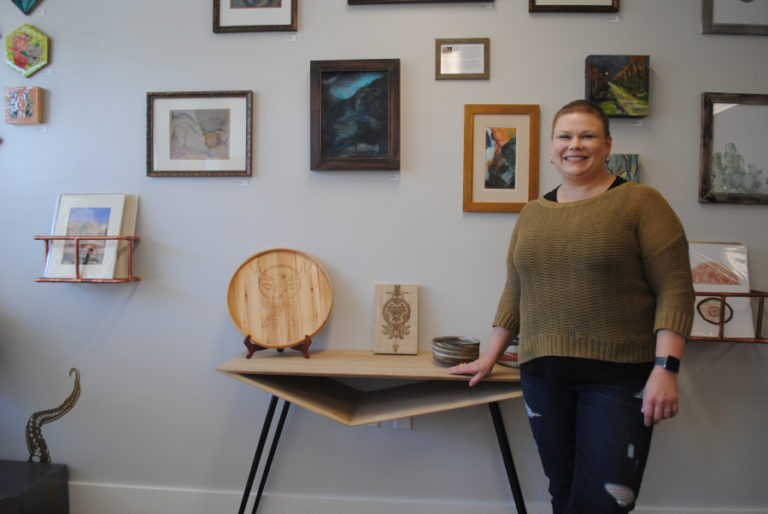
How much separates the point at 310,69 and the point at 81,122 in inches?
44.9

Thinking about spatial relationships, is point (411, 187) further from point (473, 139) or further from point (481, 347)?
point (481, 347)

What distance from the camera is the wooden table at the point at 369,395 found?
5.21 ft

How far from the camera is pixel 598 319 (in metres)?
1.19

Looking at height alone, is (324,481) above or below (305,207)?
below

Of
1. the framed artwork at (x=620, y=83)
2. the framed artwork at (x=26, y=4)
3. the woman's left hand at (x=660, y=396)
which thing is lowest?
the woman's left hand at (x=660, y=396)

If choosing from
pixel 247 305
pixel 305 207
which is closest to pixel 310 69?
pixel 305 207

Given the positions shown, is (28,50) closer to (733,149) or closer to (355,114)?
(355,114)

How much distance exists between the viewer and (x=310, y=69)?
1935 mm

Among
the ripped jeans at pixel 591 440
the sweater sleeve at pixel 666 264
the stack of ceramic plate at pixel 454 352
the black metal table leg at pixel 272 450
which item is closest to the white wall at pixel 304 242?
the black metal table leg at pixel 272 450

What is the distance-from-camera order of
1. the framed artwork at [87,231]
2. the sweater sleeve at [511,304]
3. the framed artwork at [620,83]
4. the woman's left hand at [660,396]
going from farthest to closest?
the framed artwork at [87,231] → the framed artwork at [620,83] → the sweater sleeve at [511,304] → the woman's left hand at [660,396]

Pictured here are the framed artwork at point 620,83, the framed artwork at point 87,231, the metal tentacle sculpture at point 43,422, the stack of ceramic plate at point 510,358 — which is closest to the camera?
the stack of ceramic plate at point 510,358

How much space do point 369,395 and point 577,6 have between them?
1.94 meters

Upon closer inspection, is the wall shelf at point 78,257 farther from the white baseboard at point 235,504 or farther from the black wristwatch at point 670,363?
the black wristwatch at point 670,363

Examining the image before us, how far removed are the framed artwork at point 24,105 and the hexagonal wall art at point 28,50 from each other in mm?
99
